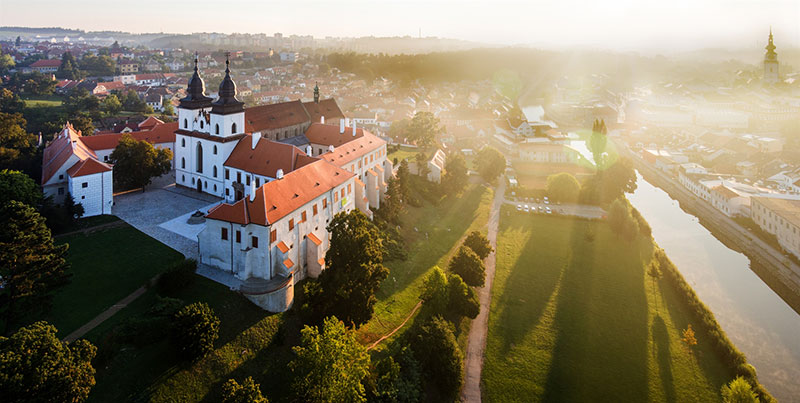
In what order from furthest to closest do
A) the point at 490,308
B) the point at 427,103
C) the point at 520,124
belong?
the point at 427,103
the point at 520,124
the point at 490,308

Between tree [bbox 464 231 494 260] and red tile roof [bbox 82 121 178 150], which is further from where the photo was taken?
red tile roof [bbox 82 121 178 150]

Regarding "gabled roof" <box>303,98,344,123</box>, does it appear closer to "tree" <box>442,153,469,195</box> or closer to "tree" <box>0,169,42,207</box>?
"tree" <box>442,153,469,195</box>

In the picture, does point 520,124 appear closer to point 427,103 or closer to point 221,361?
point 427,103

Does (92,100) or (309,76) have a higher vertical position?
(309,76)

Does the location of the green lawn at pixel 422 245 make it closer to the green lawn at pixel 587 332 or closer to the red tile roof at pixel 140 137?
the green lawn at pixel 587 332

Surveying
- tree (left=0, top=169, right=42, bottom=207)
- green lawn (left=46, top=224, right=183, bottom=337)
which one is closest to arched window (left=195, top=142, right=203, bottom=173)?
green lawn (left=46, top=224, right=183, bottom=337)

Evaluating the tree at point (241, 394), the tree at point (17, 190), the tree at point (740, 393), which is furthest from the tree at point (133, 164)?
the tree at point (740, 393)

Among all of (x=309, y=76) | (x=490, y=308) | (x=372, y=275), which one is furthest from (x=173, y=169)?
(x=309, y=76)
